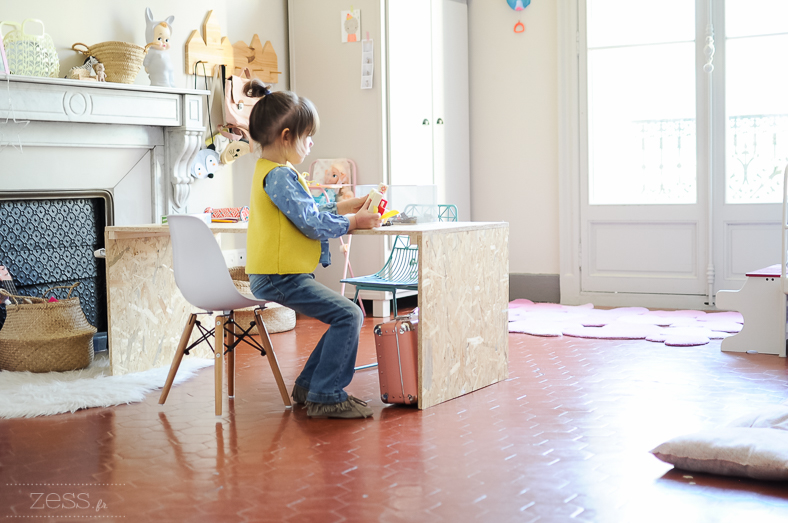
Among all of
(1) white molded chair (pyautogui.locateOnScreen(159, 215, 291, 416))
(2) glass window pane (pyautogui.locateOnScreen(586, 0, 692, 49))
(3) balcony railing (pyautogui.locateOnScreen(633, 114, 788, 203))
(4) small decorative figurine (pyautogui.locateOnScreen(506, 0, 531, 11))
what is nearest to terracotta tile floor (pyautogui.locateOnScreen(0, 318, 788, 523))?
(1) white molded chair (pyautogui.locateOnScreen(159, 215, 291, 416))

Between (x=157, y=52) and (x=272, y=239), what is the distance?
1942 millimetres

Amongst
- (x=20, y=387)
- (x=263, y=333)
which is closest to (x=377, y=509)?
(x=263, y=333)

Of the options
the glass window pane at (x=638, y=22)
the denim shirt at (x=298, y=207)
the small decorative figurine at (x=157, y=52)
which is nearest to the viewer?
the denim shirt at (x=298, y=207)

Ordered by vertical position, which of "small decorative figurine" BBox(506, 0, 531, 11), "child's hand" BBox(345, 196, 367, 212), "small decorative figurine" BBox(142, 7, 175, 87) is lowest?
"child's hand" BBox(345, 196, 367, 212)

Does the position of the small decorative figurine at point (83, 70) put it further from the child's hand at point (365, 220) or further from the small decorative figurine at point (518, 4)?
the small decorative figurine at point (518, 4)

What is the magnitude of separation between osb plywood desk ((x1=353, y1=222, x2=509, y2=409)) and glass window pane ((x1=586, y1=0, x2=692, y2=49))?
2.78 metres

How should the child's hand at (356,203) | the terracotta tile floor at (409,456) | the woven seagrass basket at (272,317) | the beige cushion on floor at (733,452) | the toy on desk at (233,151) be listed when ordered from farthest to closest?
the toy on desk at (233,151)
the woven seagrass basket at (272,317)
the child's hand at (356,203)
the beige cushion on floor at (733,452)
the terracotta tile floor at (409,456)

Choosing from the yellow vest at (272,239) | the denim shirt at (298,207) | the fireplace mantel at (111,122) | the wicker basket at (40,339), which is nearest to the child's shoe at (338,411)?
the yellow vest at (272,239)

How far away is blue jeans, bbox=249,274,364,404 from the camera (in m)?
2.89

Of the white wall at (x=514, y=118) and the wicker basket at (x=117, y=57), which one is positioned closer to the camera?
the wicker basket at (x=117, y=57)

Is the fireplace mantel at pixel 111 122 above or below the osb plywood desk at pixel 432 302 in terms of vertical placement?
above

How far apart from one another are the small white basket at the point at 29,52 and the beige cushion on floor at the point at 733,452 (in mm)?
3127

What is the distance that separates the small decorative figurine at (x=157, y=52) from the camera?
4.30 meters

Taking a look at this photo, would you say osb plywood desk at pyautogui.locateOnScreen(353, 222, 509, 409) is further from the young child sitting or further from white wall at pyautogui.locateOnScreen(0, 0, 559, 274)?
white wall at pyautogui.locateOnScreen(0, 0, 559, 274)
